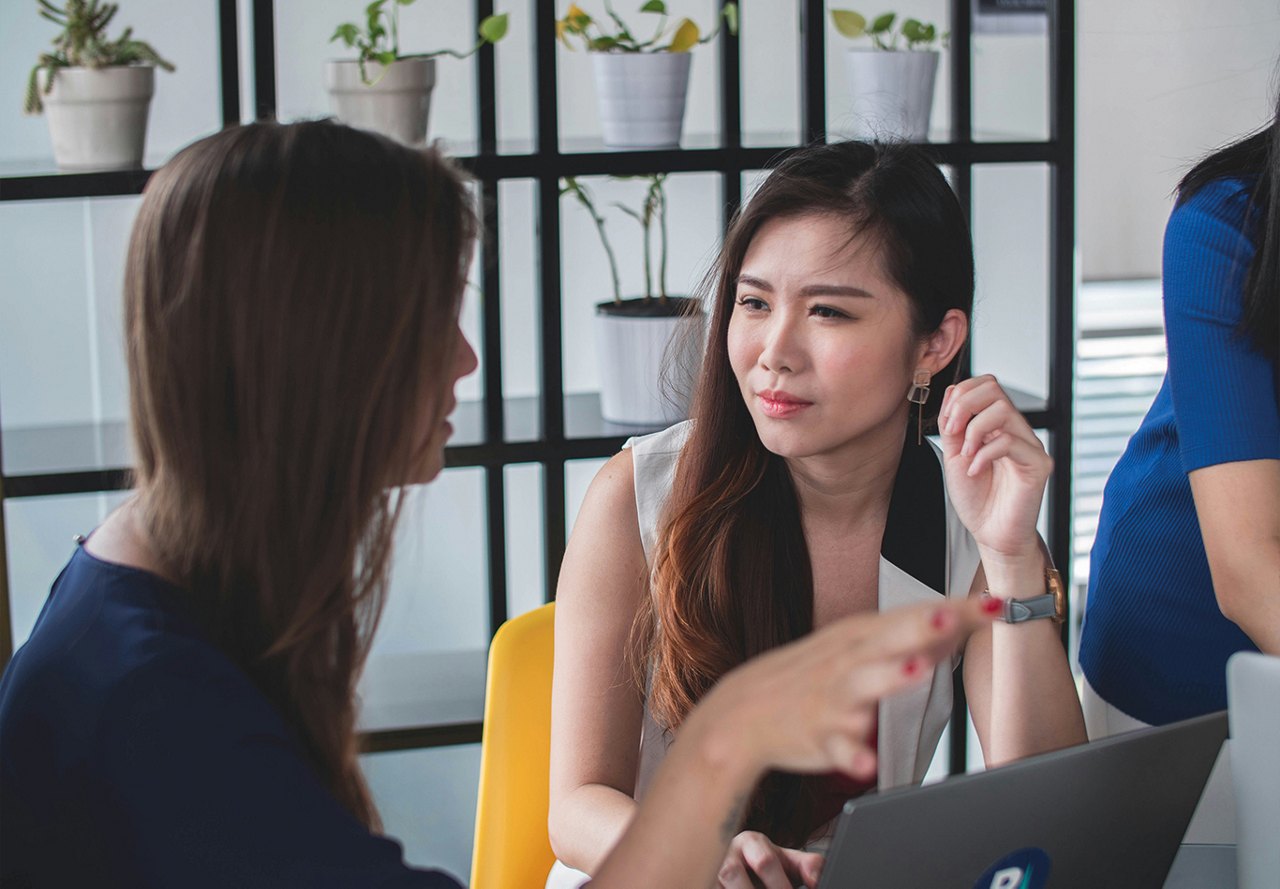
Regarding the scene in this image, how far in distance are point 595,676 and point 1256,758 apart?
737mm

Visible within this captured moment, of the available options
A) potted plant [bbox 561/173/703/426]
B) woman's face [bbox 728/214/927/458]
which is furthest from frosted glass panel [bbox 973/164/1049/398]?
woman's face [bbox 728/214/927/458]

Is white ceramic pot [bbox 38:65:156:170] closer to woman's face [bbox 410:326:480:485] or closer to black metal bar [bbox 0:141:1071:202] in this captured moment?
black metal bar [bbox 0:141:1071:202]

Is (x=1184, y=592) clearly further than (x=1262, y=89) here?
No

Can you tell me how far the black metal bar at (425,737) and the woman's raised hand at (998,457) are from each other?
1.18 meters

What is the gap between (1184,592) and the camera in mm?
1646

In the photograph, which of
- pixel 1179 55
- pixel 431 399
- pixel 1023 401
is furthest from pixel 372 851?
pixel 1179 55

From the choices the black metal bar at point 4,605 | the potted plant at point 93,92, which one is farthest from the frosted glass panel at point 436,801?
the potted plant at point 93,92

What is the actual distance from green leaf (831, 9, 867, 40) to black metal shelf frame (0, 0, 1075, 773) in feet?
0.10

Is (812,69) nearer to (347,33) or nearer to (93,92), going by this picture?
(347,33)

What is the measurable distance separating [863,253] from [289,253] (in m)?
0.85

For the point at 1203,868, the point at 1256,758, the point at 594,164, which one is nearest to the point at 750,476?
the point at 1203,868

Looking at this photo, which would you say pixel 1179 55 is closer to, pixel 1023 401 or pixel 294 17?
pixel 1023 401

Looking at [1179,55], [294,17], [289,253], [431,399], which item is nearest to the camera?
[289,253]

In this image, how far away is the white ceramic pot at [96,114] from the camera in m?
2.22
